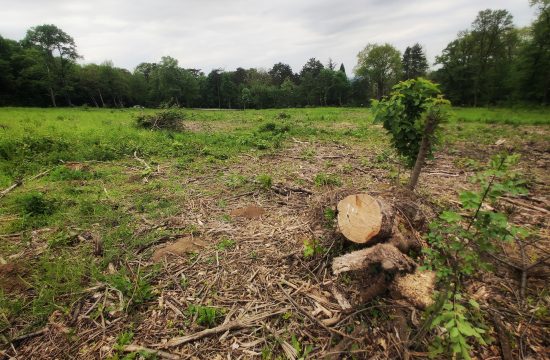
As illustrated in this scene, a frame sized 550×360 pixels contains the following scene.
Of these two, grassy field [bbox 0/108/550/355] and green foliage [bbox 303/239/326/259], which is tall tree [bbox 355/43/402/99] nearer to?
grassy field [bbox 0/108/550/355]

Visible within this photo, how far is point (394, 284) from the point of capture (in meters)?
3.08

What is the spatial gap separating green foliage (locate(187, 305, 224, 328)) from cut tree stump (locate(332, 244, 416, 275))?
1535 millimetres

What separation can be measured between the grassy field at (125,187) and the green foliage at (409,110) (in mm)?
493

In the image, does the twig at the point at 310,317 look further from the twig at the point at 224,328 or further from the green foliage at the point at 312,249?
the green foliage at the point at 312,249

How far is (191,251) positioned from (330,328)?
2553 millimetres

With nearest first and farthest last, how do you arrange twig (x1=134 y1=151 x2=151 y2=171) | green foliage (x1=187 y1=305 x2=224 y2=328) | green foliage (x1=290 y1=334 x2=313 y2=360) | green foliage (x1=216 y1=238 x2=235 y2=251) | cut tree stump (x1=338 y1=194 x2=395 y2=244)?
1. green foliage (x1=290 y1=334 x2=313 y2=360)
2. green foliage (x1=187 y1=305 x2=224 y2=328)
3. cut tree stump (x1=338 y1=194 x2=395 y2=244)
4. green foliage (x1=216 y1=238 x2=235 y2=251)
5. twig (x1=134 y1=151 x2=151 y2=171)

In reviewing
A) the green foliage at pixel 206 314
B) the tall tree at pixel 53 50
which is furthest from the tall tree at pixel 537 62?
the tall tree at pixel 53 50

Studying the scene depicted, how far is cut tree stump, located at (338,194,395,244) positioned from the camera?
3.46 m

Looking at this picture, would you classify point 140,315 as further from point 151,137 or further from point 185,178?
point 151,137

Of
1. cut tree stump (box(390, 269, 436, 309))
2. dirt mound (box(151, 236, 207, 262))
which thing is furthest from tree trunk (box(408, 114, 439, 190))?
dirt mound (box(151, 236, 207, 262))

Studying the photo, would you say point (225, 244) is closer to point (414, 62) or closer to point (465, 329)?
point (465, 329)

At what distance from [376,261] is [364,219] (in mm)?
678

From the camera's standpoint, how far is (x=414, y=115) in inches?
209

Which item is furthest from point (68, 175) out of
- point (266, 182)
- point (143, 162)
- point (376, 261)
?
point (376, 261)
